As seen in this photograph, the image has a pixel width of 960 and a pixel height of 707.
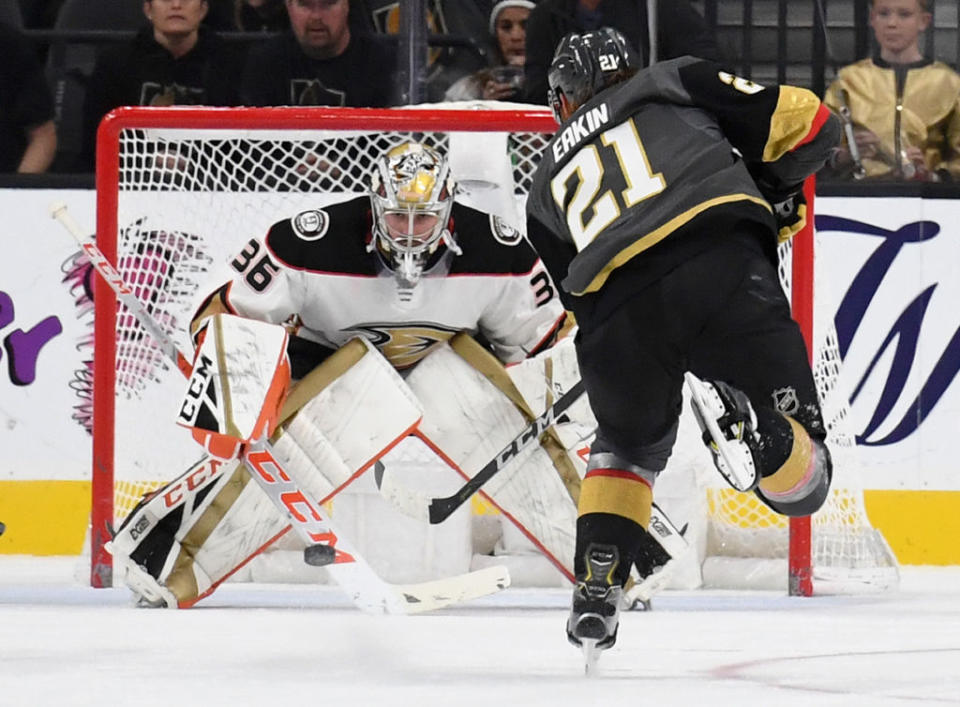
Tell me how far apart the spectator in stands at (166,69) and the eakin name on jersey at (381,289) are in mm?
944

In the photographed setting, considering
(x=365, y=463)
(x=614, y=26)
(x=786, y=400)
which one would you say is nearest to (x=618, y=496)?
(x=786, y=400)

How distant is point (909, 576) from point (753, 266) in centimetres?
189

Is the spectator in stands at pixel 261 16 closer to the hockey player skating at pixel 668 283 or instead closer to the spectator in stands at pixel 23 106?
the spectator in stands at pixel 23 106

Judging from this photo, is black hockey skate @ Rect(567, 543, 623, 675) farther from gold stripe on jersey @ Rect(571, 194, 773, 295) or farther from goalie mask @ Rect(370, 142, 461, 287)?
goalie mask @ Rect(370, 142, 461, 287)

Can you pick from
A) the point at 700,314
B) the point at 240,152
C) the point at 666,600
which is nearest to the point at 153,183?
the point at 240,152

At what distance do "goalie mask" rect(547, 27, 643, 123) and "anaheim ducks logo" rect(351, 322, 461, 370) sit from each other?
3.59 feet

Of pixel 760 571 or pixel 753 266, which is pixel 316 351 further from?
pixel 753 266

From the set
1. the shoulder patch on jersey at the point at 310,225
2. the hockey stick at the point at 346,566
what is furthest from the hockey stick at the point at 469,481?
the shoulder patch on jersey at the point at 310,225

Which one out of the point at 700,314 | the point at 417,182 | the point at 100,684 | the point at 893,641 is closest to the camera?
the point at 100,684

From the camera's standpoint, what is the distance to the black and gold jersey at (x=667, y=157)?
2361 mm

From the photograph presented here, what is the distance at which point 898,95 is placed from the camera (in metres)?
4.25

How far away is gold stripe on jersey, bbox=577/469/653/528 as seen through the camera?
2375mm

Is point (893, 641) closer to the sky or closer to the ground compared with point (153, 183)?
closer to the ground

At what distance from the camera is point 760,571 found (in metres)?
3.88
